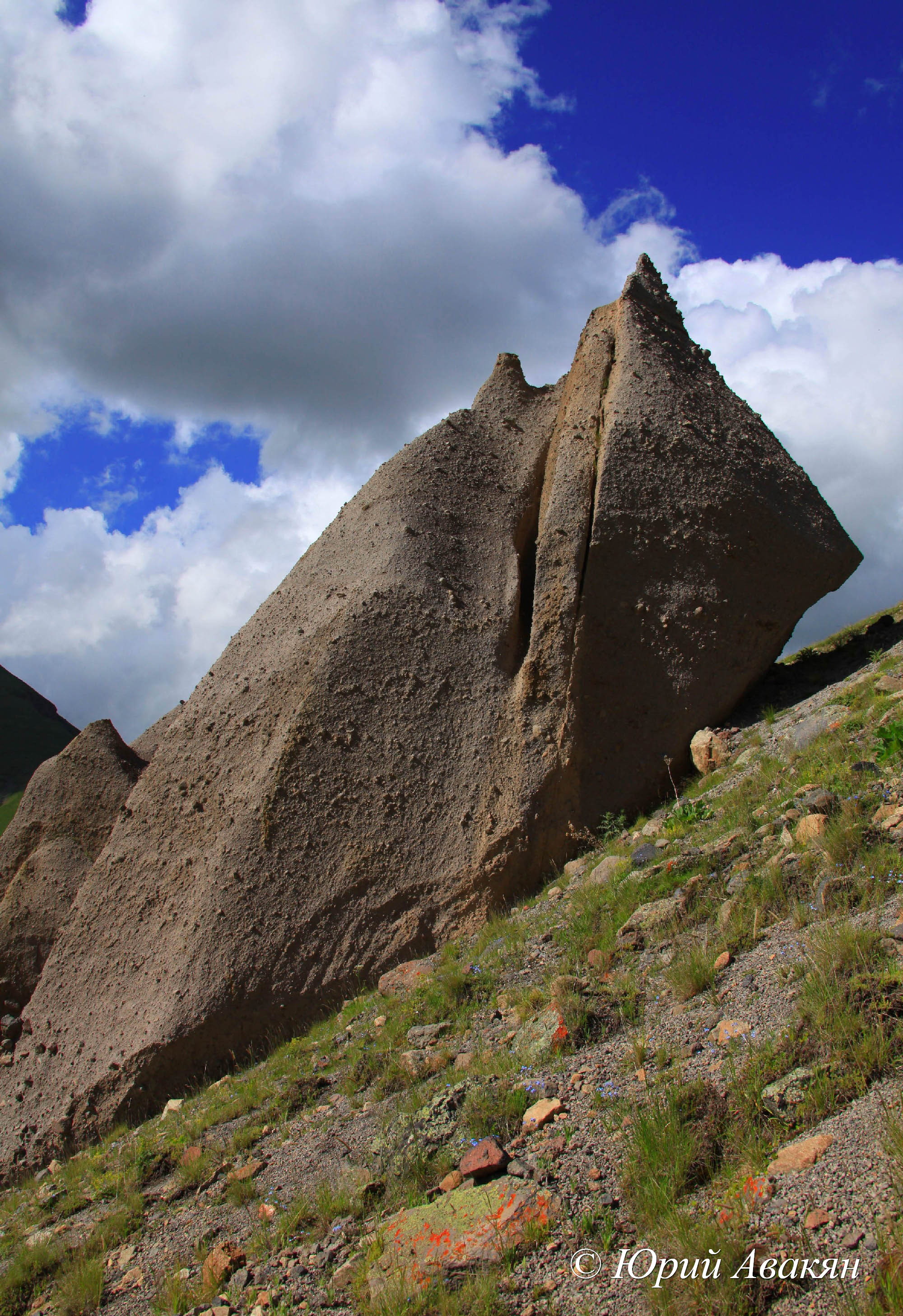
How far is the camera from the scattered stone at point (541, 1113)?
3.56 meters

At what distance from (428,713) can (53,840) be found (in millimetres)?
4567

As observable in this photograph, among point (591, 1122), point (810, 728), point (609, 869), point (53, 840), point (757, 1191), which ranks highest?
point (53, 840)

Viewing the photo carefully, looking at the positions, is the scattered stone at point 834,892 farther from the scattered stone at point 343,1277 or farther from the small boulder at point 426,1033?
the scattered stone at point 343,1277

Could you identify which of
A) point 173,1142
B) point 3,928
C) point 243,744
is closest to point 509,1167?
point 173,1142

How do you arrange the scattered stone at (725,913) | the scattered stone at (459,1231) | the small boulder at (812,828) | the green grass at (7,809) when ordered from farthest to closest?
the green grass at (7,809) → the small boulder at (812,828) → the scattered stone at (725,913) → the scattered stone at (459,1231)

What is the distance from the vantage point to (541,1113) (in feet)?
11.8

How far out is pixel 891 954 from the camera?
10.9 ft

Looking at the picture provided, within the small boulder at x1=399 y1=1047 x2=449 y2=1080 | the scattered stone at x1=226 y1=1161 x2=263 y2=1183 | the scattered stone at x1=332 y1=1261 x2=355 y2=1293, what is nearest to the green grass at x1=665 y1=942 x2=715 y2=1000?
the small boulder at x1=399 y1=1047 x2=449 y2=1080

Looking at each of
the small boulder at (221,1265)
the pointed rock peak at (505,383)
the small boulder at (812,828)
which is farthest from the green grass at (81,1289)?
the pointed rock peak at (505,383)

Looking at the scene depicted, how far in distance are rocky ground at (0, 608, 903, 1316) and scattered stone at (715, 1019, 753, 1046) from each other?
0.01m

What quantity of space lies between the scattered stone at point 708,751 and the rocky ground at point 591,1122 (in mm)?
993

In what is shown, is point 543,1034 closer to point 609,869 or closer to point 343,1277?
point 343,1277

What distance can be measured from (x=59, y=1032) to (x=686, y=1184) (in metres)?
6.23

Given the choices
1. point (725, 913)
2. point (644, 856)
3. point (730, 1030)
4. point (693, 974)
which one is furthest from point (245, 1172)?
point (644, 856)
